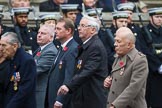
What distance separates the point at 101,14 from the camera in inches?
577

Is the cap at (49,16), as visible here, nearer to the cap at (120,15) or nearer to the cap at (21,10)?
the cap at (21,10)

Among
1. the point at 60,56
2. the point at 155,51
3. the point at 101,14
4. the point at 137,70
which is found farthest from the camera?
the point at 101,14

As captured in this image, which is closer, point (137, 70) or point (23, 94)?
point (137, 70)

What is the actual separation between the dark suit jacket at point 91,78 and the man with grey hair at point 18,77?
624 millimetres

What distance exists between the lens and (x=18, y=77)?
10.2 m

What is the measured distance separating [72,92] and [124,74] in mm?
1097

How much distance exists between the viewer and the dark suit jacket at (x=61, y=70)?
1062 cm

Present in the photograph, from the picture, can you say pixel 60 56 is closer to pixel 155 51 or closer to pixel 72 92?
pixel 72 92

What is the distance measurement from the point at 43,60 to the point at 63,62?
773 mm

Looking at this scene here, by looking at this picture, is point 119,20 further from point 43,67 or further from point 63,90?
point 63,90

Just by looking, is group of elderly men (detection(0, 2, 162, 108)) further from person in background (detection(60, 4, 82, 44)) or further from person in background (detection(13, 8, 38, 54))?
person in background (detection(60, 4, 82, 44))

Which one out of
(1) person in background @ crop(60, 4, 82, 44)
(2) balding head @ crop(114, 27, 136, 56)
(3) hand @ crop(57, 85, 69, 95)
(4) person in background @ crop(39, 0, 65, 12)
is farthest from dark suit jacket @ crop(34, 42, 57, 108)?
(4) person in background @ crop(39, 0, 65, 12)

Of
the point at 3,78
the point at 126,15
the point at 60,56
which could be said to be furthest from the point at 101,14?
the point at 3,78

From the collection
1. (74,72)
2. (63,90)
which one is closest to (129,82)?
(63,90)
